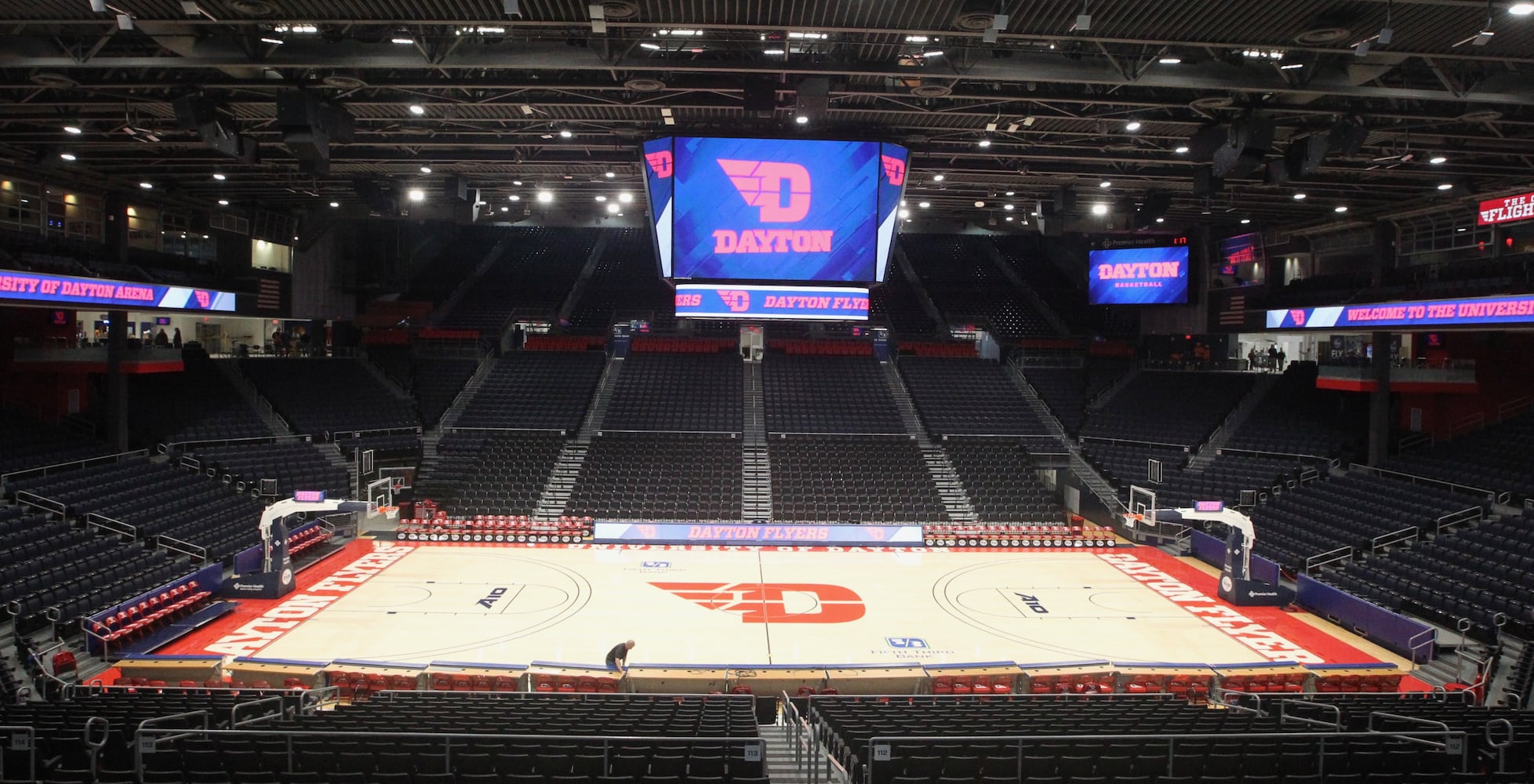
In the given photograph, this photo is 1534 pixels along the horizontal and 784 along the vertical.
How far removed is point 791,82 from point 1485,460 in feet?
72.2

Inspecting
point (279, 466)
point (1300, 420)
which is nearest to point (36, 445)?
point (279, 466)

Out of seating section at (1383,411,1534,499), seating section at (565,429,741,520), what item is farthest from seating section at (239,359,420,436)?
seating section at (1383,411,1534,499)

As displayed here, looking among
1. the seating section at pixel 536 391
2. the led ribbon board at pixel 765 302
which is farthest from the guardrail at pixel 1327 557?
the seating section at pixel 536 391

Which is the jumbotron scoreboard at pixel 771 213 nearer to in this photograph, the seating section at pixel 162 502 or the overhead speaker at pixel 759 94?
the overhead speaker at pixel 759 94

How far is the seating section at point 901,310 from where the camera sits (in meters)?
42.2

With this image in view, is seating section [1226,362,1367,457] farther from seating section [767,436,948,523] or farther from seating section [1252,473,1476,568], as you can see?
seating section [767,436,948,523]

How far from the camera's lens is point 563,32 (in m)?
14.1

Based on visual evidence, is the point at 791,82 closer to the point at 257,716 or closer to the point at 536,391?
the point at 257,716

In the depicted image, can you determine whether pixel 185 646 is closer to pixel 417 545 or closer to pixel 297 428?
pixel 417 545

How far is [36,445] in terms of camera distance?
23.4 meters

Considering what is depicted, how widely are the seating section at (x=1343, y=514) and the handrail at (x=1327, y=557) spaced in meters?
0.14

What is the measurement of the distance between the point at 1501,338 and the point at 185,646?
3563cm

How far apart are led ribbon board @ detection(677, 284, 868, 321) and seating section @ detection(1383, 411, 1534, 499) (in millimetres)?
16874

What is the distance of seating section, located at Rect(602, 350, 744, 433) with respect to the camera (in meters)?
33.9
